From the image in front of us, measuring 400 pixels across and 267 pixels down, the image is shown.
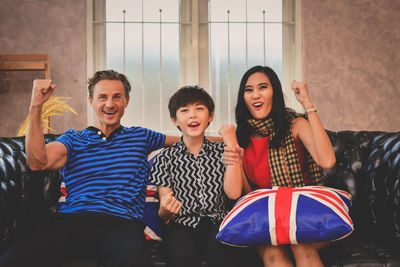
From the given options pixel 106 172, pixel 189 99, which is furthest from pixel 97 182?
pixel 189 99

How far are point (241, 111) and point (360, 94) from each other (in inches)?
81.2

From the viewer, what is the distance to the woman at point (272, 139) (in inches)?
55.9

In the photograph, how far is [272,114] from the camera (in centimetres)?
164

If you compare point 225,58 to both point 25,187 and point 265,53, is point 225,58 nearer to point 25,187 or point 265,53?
point 265,53

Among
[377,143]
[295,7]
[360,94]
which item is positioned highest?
[295,7]

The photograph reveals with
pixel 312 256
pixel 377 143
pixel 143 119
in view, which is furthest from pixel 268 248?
pixel 143 119

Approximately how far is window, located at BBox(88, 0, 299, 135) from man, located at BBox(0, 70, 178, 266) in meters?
1.48

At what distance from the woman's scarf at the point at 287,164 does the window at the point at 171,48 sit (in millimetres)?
1640

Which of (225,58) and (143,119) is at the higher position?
(225,58)

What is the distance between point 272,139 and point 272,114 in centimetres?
13

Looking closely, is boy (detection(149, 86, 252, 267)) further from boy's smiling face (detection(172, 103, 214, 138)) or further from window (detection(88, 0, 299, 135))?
window (detection(88, 0, 299, 135))

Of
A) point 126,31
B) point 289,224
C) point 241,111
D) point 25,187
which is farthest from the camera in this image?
point 126,31

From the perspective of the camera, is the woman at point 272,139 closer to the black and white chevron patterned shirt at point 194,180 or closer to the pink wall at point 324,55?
the black and white chevron patterned shirt at point 194,180

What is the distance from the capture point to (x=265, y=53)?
3.25 meters
